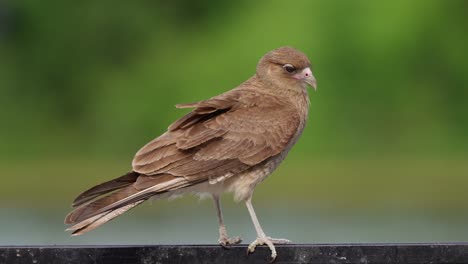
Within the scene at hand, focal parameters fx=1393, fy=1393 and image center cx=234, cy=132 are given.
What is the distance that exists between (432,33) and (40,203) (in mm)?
5691

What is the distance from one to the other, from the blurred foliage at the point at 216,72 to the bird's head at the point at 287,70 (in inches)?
332

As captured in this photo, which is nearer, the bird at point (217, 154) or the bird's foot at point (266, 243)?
the bird's foot at point (266, 243)

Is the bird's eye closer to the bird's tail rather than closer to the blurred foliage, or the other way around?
the bird's tail

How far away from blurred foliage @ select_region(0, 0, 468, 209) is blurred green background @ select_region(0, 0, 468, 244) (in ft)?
0.07

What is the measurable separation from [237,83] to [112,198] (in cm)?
1020

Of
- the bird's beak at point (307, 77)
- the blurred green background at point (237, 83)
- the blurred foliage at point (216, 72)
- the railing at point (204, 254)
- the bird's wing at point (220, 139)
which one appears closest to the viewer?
the railing at point (204, 254)

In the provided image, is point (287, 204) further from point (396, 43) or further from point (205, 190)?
point (205, 190)

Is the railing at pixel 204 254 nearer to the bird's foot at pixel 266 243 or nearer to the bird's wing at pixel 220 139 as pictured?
the bird's foot at pixel 266 243

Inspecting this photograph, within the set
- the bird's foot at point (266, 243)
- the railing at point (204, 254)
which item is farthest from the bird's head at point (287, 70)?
the railing at point (204, 254)

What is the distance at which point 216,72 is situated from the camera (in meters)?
18.3

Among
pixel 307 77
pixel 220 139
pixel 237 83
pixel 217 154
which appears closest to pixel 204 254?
pixel 217 154

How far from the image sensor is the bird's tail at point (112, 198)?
290 inches

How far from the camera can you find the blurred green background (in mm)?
17797

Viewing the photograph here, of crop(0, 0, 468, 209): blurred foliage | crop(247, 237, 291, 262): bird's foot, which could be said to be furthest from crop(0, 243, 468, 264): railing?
crop(0, 0, 468, 209): blurred foliage
